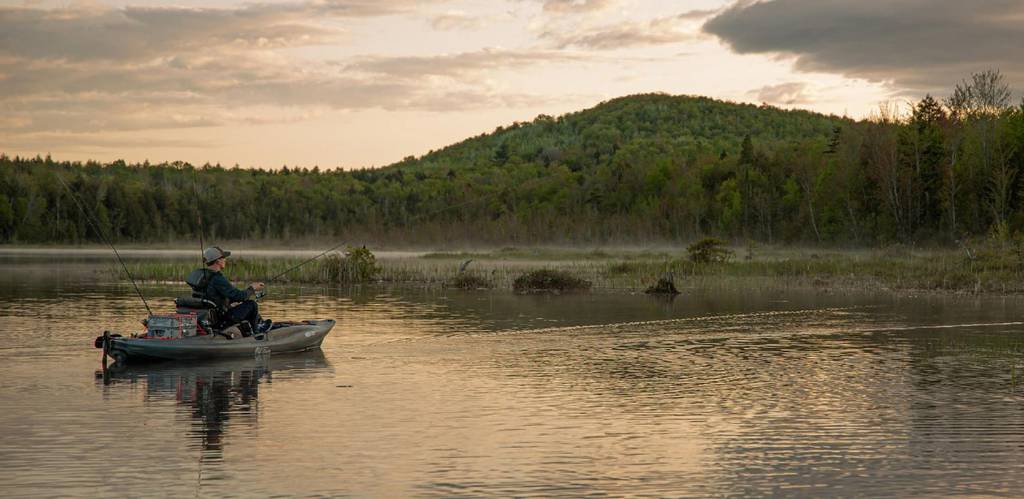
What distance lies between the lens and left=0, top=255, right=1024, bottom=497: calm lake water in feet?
36.8

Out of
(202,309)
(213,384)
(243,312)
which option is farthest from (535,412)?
(202,309)

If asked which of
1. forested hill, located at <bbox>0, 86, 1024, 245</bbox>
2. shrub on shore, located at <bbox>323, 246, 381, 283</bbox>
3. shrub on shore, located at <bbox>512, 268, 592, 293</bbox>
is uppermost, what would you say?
forested hill, located at <bbox>0, 86, 1024, 245</bbox>

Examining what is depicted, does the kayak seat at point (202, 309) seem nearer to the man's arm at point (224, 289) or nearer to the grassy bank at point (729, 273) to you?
the man's arm at point (224, 289)

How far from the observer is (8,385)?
17.5 meters

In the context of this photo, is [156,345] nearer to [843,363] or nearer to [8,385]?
[8,385]

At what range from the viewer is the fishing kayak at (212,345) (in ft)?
63.5

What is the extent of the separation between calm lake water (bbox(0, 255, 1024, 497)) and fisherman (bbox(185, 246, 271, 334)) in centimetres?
102

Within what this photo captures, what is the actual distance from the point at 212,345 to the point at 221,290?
0.96 meters

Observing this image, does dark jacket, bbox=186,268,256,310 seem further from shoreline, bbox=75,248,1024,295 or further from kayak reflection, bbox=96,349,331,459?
shoreline, bbox=75,248,1024,295

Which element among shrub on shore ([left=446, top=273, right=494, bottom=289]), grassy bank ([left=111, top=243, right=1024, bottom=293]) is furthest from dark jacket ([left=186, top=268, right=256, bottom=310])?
shrub on shore ([left=446, top=273, right=494, bottom=289])

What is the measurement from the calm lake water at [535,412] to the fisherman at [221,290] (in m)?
1.02

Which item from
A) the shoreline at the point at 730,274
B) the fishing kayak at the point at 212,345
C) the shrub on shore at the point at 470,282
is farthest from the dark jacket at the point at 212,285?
the shrub on shore at the point at 470,282

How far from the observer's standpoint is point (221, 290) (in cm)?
2020

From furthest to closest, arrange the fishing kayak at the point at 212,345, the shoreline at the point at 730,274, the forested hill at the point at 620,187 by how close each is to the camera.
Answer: the forested hill at the point at 620,187 → the shoreline at the point at 730,274 → the fishing kayak at the point at 212,345
